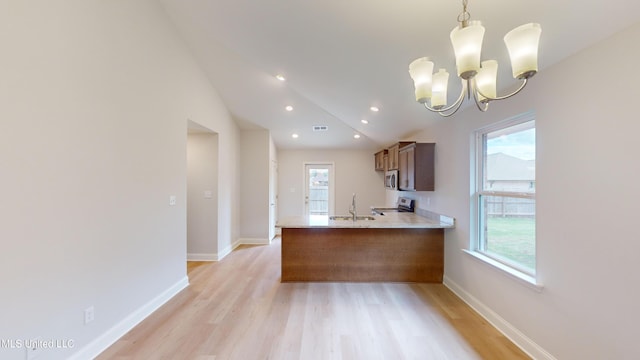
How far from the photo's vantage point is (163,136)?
10.7 feet

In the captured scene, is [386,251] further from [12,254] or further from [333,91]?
[12,254]

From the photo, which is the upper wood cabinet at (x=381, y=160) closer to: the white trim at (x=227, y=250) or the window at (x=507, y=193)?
the window at (x=507, y=193)

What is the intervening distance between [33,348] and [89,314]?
1.38ft

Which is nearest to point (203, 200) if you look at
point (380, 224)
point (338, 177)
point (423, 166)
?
point (380, 224)

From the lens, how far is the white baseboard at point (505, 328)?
2.16 metres

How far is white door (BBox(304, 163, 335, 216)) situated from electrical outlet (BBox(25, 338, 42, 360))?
603cm

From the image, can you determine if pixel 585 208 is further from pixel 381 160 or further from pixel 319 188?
pixel 319 188

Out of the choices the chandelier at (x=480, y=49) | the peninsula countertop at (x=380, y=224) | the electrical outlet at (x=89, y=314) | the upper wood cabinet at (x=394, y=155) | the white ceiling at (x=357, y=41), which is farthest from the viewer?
the upper wood cabinet at (x=394, y=155)

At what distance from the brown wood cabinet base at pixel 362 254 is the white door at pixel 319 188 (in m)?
3.73

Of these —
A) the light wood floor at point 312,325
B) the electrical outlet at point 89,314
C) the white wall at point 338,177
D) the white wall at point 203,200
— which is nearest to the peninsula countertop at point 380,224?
the light wood floor at point 312,325

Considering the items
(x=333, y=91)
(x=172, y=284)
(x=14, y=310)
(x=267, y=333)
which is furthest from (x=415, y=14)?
(x=172, y=284)

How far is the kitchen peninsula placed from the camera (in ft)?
12.8

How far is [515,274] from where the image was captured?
7.91 ft

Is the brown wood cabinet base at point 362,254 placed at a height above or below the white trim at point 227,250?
above
